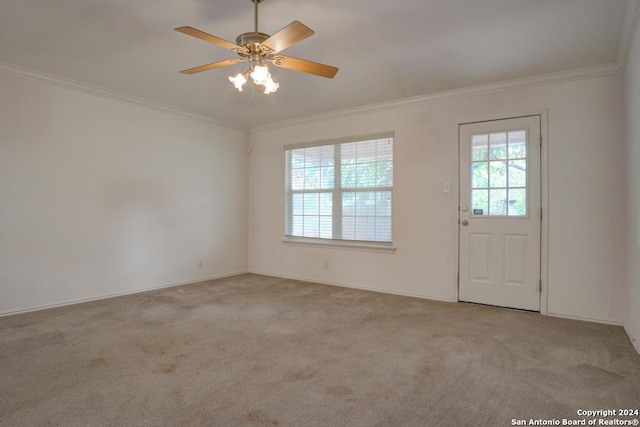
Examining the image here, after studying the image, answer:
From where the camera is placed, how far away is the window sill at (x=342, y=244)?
174 inches

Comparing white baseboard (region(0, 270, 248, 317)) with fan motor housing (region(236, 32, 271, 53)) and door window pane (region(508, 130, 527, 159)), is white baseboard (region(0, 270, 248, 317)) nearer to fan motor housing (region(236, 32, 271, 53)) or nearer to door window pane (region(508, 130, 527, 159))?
fan motor housing (region(236, 32, 271, 53))

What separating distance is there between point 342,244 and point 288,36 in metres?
3.15

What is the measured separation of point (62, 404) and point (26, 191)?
257 cm

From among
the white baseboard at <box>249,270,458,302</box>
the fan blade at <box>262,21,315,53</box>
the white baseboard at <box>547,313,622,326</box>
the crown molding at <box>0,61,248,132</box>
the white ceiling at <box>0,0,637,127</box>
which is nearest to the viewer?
the fan blade at <box>262,21,315,53</box>

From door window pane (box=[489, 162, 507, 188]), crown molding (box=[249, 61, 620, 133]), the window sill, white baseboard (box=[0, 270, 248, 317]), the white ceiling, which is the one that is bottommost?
white baseboard (box=[0, 270, 248, 317])

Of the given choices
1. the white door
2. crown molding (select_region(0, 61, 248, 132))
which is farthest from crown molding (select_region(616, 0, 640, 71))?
crown molding (select_region(0, 61, 248, 132))

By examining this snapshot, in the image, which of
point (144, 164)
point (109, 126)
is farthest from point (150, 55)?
point (144, 164)

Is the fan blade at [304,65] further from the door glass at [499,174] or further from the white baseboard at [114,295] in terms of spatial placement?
the white baseboard at [114,295]

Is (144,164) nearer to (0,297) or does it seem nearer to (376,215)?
(0,297)

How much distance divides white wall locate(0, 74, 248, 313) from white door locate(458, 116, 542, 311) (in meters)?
3.50

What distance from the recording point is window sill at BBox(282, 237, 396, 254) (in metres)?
4.43

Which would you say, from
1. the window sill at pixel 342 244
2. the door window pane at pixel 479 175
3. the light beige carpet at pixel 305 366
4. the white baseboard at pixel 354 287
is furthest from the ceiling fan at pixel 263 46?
the white baseboard at pixel 354 287

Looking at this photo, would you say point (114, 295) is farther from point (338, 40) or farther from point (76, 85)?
point (338, 40)

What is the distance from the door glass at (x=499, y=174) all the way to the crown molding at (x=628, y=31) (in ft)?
2.99
